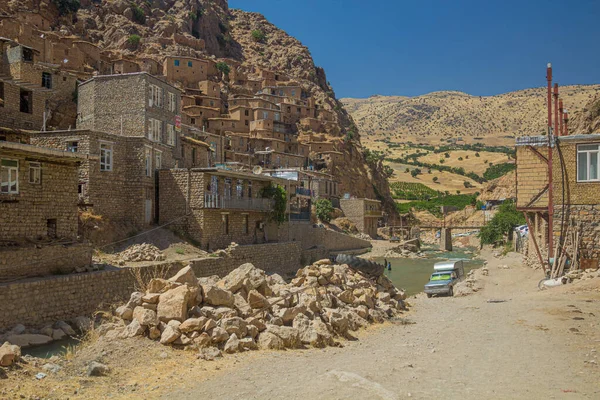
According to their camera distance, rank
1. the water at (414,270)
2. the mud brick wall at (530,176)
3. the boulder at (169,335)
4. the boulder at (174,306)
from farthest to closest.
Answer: the water at (414,270)
the mud brick wall at (530,176)
the boulder at (174,306)
the boulder at (169,335)

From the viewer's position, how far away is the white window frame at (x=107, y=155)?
1016 inches

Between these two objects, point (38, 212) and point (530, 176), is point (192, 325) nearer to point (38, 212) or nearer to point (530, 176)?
point (38, 212)

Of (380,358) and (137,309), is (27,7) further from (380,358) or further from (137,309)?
(380,358)

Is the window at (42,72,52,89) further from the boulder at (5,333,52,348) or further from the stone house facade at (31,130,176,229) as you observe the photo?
the boulder at (5,333,52,348)

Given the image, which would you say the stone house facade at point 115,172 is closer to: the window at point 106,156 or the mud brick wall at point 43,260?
the window at point 106,156

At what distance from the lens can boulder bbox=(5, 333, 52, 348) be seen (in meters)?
15.1

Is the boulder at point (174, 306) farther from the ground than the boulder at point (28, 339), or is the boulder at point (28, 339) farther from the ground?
the boulder at point (174, 306)

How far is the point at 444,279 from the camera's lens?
26672 millimetres

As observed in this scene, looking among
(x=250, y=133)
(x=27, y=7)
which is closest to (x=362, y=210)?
(x=250, y=133)

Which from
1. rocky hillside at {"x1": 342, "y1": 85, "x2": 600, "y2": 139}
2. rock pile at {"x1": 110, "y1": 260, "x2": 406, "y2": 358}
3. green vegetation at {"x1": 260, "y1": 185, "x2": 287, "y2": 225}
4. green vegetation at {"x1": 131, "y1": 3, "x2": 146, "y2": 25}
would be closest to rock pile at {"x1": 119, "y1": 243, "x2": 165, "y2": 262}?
rock pile at {"x1": 110, "y1": 260, "x2": 406, "y2": 358}

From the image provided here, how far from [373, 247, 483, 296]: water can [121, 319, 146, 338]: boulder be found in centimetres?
2053

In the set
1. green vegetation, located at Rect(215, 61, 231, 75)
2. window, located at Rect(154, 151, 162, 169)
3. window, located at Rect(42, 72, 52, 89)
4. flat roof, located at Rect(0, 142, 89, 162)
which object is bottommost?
flat roof, located at Rect(0, 142, 89, 162)

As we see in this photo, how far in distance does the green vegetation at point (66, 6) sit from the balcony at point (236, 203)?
53.2 metres

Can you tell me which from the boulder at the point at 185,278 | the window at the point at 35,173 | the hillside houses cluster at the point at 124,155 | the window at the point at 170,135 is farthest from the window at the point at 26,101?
the boulder at the point at 185,278
